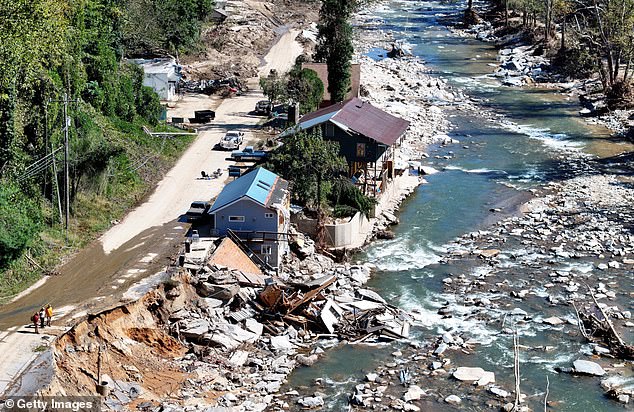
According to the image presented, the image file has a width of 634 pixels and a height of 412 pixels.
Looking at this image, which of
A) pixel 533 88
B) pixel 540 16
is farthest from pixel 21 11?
pixel 540 16

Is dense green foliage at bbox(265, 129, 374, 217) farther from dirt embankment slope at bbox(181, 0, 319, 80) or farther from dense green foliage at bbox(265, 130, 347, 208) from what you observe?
dirt embankment slope at bbox(181, 0, 319, 80)

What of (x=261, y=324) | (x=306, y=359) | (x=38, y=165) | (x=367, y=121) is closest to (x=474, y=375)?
(x=306, y=359)

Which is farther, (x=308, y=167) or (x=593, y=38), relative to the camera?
(x=593, y=38)

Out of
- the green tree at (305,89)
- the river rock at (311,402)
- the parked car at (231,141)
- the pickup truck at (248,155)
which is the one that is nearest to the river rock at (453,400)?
the river rock at (311,402)

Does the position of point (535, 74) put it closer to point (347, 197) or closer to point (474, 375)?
point (347, 197)

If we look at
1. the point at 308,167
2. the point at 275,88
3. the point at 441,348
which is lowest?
the point at 441,348

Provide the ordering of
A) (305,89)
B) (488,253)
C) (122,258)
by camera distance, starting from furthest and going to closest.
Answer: (305,89) → (488,253) → (122,258)
